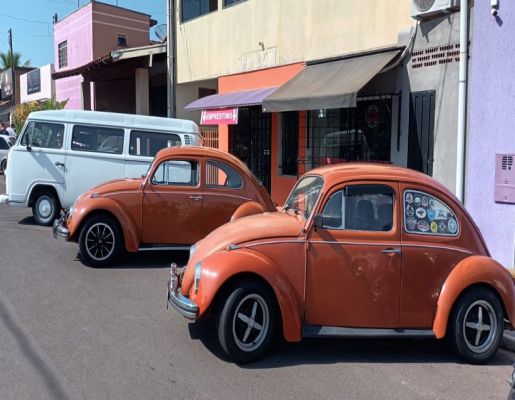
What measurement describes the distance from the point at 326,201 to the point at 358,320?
Result: 1.11 m

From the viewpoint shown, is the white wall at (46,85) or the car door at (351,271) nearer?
the car door at (351,271)

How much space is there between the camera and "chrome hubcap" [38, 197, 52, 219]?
11547mm

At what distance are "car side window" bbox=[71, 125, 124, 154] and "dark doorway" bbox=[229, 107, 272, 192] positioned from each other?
4489mm

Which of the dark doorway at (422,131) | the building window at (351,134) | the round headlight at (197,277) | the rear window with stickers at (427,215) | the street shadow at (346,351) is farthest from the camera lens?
the building window at (351,134)

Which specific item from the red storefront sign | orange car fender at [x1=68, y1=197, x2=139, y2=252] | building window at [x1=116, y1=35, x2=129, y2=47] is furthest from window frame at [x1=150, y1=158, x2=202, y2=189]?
building window at [x1=116, y1=35, x2=129, y2=47]

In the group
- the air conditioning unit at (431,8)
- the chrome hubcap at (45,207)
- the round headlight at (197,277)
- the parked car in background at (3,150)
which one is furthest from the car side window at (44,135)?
the parked car in background at (3,150)

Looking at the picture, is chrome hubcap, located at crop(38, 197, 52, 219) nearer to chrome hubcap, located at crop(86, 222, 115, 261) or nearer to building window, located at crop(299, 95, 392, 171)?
chrome hubcap, located at crop(86, 222, 115, 261)

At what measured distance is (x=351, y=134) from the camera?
444 inches

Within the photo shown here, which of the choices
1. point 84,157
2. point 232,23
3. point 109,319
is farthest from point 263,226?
point 232,23

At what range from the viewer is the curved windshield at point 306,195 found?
16.6ft

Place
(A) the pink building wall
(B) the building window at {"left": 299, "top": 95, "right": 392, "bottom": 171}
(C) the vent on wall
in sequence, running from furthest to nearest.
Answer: (A) the pink building wall → (B) the building window at {"left": 299, "top": 95, "right": 392, "bottom": 171} → (C) the vent on wall

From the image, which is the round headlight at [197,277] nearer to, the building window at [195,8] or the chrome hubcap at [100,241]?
the chrome hubcap at [100,241]

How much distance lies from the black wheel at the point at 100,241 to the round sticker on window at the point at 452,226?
16.0 feet

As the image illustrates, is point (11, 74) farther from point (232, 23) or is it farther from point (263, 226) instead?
point (263, 226)
